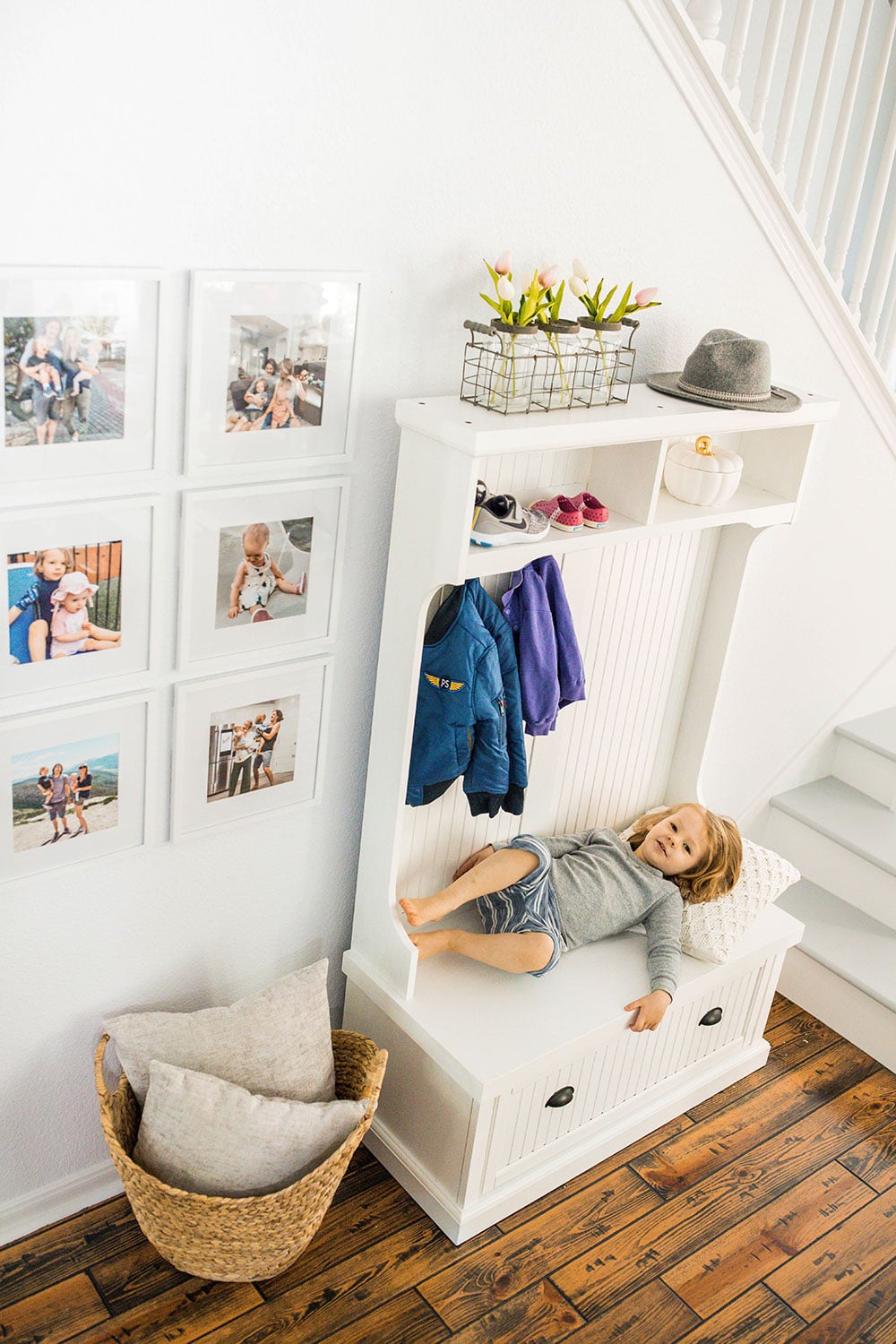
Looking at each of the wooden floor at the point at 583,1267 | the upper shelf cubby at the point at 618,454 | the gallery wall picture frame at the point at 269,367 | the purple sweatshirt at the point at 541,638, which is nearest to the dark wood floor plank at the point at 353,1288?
the wooden floor at the point at 583,1267

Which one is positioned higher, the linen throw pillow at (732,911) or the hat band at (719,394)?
the hat band at (719,394)

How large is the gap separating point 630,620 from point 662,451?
494 millimetres

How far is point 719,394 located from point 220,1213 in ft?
5.30

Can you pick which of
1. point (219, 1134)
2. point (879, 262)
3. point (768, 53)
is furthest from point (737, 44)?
point (219, 1134)

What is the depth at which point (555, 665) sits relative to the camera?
7.24 feet

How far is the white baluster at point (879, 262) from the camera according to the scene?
2.53 meters

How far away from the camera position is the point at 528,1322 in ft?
6.83

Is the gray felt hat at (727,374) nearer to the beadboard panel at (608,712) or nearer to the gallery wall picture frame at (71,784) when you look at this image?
the beadboard panel at (608,712)

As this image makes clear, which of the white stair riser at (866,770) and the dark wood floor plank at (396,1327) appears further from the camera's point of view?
the white stair riser at (866,770)

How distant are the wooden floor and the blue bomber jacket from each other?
0.85m

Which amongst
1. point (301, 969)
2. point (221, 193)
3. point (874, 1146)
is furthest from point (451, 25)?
point (874, 1146)

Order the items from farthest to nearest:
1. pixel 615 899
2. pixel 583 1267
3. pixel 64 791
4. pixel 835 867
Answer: pixel 835 867, pixel 615 899, pixel 583 1267, pixel 64 791

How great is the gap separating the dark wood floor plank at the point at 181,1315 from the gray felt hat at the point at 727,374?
70.0 inches

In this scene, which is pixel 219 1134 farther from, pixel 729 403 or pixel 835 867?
pixel 835 867
